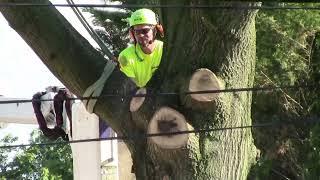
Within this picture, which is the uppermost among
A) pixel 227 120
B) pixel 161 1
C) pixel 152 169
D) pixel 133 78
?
pixel 161 1

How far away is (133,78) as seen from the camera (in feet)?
14.4

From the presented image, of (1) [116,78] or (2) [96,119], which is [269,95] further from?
(1) [116,78]

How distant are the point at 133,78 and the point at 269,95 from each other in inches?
286

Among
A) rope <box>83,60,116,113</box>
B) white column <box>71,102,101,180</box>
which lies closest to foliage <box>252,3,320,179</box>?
white column <box>71,102,101,180</box>

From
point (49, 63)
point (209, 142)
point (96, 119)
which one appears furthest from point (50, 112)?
point (209, 142)

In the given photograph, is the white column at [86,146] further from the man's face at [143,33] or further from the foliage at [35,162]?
the foliage at [35,162]

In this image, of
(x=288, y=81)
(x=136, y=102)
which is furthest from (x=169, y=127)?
(x=288, y=81)

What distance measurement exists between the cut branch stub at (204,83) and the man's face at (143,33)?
0.39m

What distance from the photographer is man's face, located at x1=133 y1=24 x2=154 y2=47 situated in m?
4.31

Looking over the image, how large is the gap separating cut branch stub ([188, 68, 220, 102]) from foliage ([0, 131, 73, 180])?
20.9 meters

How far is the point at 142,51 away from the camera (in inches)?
175

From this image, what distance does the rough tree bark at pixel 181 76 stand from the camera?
164 inches

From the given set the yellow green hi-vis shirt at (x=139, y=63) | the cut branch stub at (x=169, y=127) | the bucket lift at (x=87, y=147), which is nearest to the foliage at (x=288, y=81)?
the bucket lift at (x=87, y=147)

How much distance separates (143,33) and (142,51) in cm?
15
